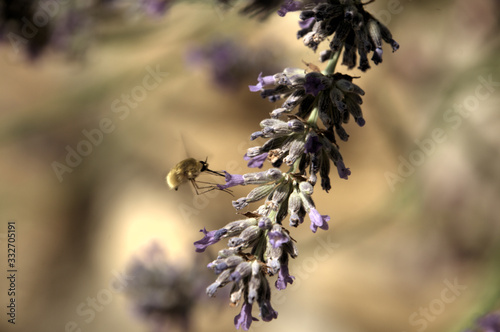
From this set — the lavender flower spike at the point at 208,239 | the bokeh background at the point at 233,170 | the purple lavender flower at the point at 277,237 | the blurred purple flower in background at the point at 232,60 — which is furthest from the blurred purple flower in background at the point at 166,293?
the purple lavender flower at the point at 277,237

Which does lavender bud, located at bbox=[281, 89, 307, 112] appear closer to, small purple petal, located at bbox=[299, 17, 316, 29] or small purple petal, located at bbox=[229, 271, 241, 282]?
small purple petal, located at bbox=[299, 17, 316, 29]

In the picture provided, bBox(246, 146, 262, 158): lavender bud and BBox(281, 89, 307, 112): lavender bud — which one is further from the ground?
BBox(281, 89, 307, 112): lavender bud

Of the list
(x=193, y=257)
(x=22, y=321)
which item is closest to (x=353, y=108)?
(x=193, y=257)

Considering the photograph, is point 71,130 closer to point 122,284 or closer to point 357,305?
point 122,284
